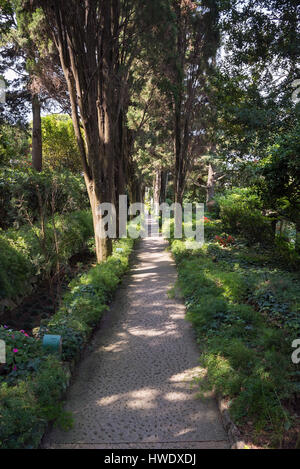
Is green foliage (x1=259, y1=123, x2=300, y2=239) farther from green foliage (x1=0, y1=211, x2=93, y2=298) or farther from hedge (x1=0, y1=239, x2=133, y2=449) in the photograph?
green foliage (x1=0, y1=211, x2=93, y2=298)

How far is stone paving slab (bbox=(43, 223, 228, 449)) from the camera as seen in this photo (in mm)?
2795

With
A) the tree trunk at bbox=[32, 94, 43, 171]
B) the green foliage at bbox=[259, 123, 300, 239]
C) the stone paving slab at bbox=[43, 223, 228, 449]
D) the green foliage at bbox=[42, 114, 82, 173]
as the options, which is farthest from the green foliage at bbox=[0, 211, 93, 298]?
the green foliage at bbox=[42, 114, 82, 173]

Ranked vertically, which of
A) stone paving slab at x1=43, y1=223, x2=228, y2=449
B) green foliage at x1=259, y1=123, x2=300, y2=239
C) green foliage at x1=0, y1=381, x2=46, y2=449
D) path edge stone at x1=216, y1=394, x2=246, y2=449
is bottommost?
stone paving slab at x1=43, y1=223, x2=228, y2=449

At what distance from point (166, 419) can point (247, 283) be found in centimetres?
350

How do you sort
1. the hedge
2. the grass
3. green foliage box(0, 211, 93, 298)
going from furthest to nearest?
green foliage box(0, 211, 93, 298) < the grass < the hedge

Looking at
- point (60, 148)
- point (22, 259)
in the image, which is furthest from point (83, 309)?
point (60, 148)

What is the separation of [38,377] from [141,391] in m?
1.13

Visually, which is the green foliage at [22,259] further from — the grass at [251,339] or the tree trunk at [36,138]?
the tree trunk at [36,138]

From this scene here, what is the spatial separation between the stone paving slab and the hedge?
8.1 inches

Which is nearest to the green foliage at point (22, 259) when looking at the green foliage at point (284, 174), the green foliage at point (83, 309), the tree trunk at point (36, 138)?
the green foliage at point (83, 309)

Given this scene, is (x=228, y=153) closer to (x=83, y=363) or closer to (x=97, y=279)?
(x=97, y=279)

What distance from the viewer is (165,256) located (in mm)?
11195

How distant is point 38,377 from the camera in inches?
121

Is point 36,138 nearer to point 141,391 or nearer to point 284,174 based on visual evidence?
point 284,174
